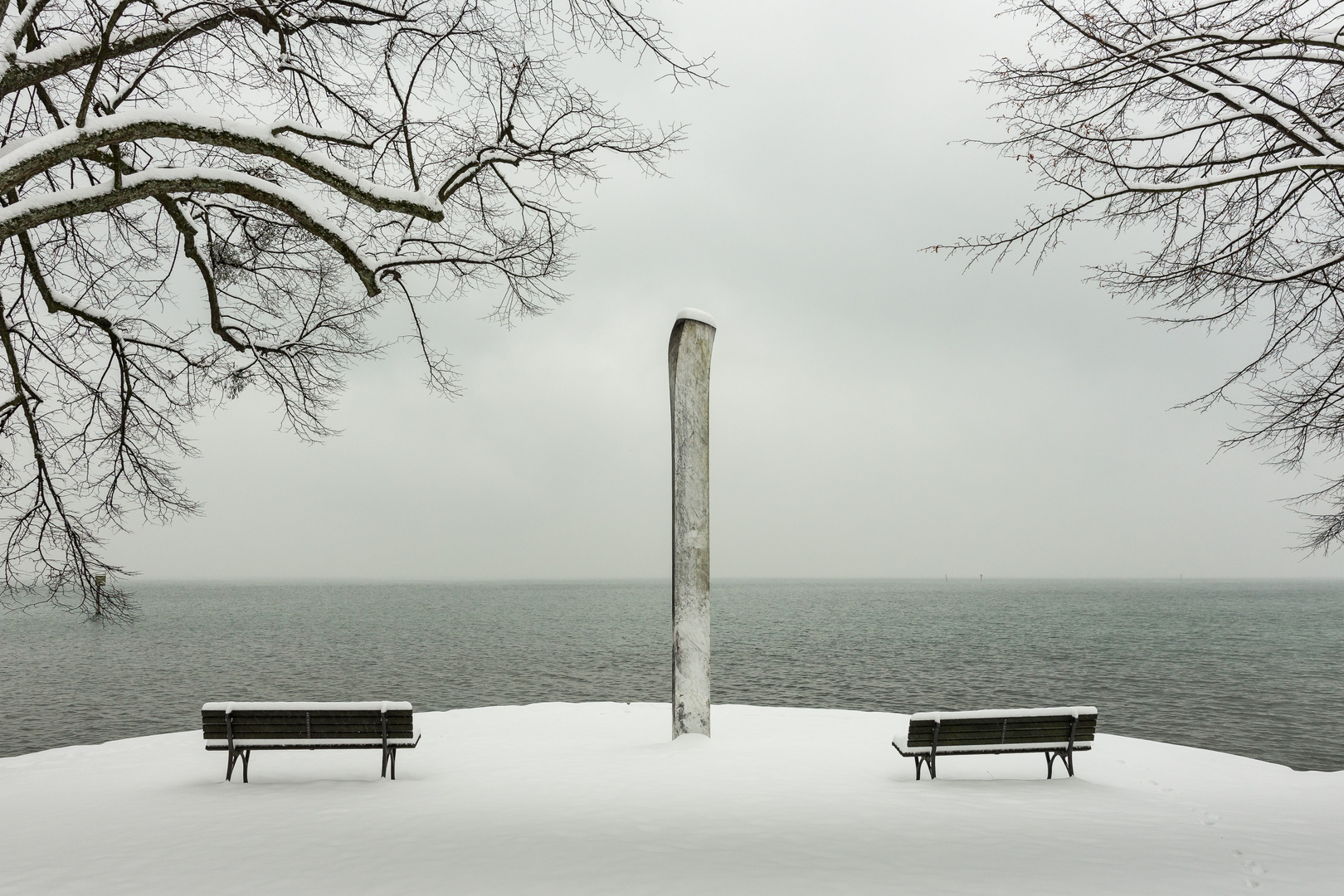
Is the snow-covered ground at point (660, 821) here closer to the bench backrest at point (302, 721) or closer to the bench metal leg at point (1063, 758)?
the bench metal leg at point (1063, 758)

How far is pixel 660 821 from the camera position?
5.75 meters

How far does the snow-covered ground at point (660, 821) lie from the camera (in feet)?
14.8

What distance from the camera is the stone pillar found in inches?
348

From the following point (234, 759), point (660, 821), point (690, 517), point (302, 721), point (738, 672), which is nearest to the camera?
point (660, 821)

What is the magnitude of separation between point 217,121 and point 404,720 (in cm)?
516

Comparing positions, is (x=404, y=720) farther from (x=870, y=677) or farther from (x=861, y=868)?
(x=870, y=677)

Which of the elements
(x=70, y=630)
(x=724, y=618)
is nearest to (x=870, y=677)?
(x=724, y=618)

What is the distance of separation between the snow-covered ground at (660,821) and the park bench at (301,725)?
1.18ft

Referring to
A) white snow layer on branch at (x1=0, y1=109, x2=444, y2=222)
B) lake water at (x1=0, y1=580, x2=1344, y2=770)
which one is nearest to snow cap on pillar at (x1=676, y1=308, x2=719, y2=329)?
white snow layer on branch at (x1=0, y1=109, x2=444, y2=222)

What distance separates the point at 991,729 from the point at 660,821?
3.56 meters

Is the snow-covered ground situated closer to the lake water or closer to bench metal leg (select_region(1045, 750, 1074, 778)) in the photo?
bench metal leg (select_region(1045, 750, 1074, 778))

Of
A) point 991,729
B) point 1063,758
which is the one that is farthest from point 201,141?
point 1063,758

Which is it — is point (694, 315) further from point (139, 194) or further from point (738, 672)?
point (738, 672)

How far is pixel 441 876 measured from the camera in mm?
4453
